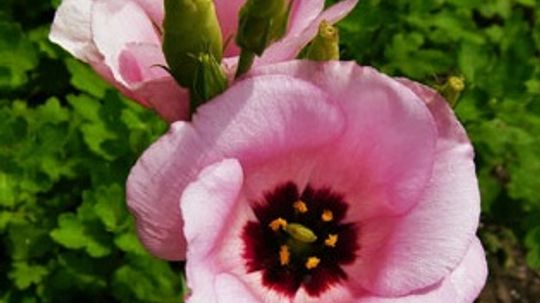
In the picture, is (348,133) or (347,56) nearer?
(348,133)

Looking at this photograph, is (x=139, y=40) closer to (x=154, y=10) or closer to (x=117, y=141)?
(x=154, y=10)

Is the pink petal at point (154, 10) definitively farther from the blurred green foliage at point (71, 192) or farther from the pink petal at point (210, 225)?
the blurred green foliage at point (71, 192)

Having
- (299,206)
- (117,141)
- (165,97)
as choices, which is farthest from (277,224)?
(117,141)

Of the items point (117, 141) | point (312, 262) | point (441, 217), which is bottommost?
point (117, 141)

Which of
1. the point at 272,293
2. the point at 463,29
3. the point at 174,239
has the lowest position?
the point at 463,29

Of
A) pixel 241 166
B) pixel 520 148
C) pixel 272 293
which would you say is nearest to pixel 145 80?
pixel 241 166

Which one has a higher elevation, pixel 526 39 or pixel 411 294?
pixel 411 294

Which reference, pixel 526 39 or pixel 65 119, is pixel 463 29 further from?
pixel 65 119

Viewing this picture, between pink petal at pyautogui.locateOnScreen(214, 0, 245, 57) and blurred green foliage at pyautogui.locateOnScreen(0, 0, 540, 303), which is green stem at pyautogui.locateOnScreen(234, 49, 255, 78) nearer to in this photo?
pink petal at pyautogui.locateOnScreen(214, 0, 245, 57)
